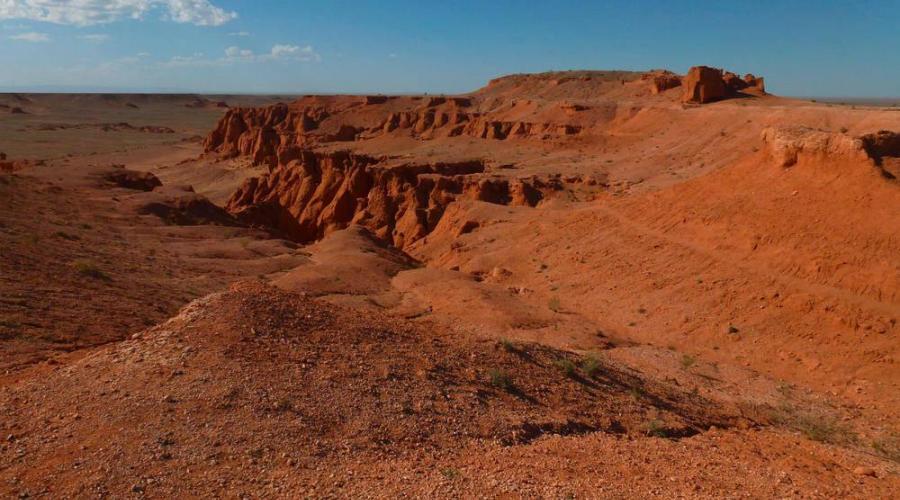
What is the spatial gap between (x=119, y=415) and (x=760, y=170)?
738 inches

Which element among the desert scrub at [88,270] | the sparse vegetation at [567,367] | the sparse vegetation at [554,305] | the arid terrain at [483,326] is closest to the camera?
the arid terrain at [483,326]

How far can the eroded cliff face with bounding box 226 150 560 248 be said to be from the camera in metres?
29.4

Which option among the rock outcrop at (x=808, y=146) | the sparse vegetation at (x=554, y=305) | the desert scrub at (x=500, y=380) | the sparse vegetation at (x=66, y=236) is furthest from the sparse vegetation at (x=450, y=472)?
the sparse vegetation at (x=66, y=236)

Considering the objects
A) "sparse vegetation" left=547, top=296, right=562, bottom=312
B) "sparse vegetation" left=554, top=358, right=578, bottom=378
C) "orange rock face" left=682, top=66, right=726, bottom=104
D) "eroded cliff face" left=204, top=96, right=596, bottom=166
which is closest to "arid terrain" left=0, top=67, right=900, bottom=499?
"sparse vegetation" left=554, top=358, right=578, bottom=378

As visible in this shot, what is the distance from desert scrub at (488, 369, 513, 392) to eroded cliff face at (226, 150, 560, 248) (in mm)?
19451

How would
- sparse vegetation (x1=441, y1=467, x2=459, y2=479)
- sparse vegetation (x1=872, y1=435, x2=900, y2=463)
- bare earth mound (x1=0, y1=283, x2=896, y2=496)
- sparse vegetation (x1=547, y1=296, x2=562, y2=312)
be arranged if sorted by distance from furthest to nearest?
sparse vegetation (x1=547, y1=296, x2=562, y2=312) → sparse vegetation (x1=872, y1=435, x2=900, y2=463) → sparse vegetation (x1=441, y1=467, x2=459, y2=479) → bare earth mound (x1=0, y1=283, x2=896, y2=496)

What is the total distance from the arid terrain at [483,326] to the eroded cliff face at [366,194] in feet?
0.59

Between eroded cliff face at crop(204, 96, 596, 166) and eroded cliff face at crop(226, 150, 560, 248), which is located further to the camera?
eroded cliff face at crop(204, 96, 596, 166)

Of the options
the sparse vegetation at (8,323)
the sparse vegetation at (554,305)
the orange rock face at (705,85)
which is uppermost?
the orange rock face at (705,85)

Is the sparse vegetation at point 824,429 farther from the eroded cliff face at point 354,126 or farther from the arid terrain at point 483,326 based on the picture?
the eroded cliff face at point 354,126

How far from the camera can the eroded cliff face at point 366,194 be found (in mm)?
29391

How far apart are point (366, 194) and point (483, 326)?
2024cm

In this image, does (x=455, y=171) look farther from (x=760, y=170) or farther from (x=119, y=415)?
(x=119, y=415)

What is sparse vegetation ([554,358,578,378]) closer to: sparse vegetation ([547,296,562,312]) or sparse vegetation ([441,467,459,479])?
sparse vegetation ([441,467,459,479])
